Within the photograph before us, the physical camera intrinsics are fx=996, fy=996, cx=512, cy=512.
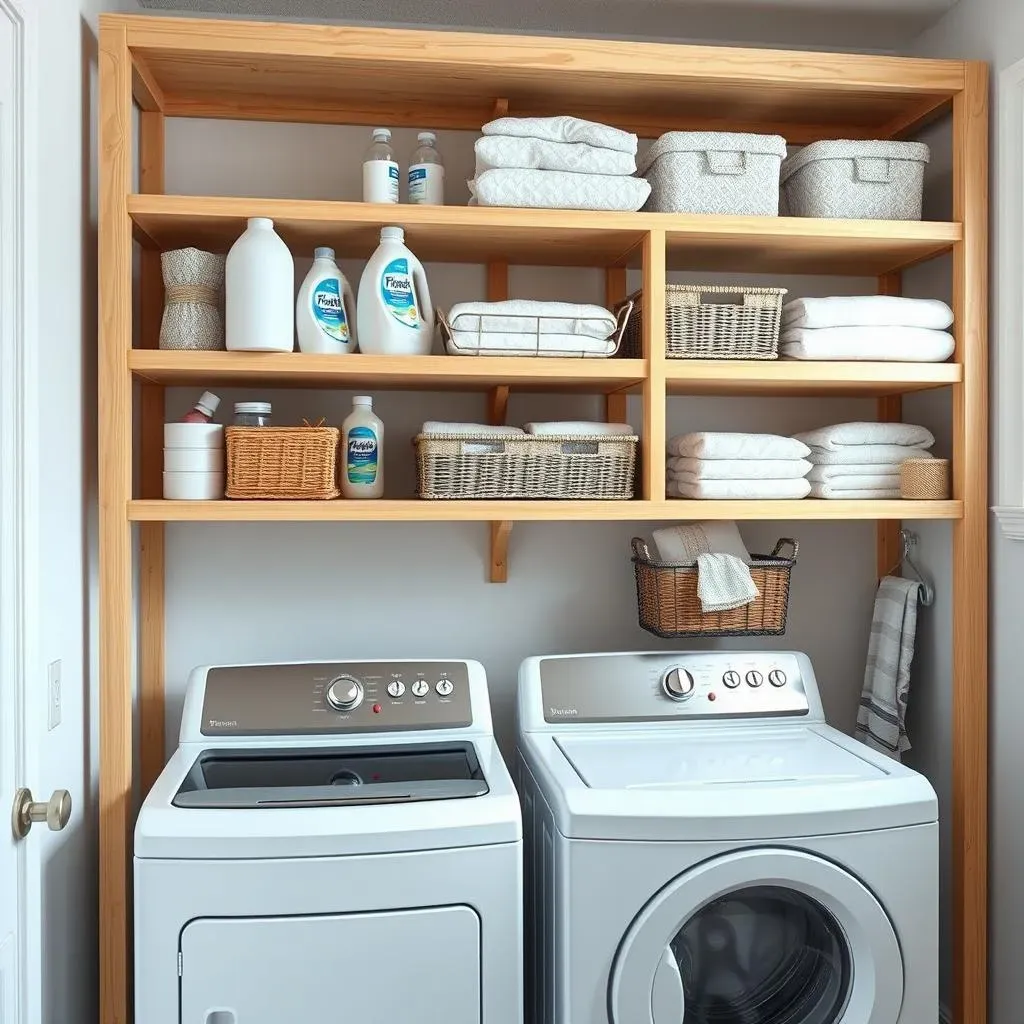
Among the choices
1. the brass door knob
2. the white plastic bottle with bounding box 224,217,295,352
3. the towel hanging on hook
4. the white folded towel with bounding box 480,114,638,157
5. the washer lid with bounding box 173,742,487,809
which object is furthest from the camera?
the towel hanging on hook

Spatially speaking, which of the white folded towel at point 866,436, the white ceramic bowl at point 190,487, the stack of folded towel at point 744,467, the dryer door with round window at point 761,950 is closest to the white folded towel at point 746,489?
the stack of folded towel at point 744,467

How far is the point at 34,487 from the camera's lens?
1.49 meters

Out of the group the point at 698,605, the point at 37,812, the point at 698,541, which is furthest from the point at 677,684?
the point at 37,812

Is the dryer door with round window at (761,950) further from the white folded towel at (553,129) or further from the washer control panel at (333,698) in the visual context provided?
the white folded towel at (553,129)

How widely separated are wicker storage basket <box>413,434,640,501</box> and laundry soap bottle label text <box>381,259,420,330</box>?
240 mm

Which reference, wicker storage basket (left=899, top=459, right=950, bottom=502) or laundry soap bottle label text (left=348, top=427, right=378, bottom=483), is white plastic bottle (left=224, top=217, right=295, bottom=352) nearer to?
laundry soap bottle label text (left=348, top=427, right=378, bottom=483)

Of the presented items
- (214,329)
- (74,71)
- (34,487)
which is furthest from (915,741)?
(74,71)

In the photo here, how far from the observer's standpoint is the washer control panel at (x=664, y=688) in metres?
2.16

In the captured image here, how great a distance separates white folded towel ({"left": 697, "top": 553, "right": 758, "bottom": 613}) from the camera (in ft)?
6.98

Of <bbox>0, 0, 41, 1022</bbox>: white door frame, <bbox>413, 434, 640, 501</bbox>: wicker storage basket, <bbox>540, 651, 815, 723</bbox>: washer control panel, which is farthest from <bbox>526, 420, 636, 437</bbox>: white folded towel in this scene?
<bbox>0, 0, 41, 1022</bbox>: white door frame

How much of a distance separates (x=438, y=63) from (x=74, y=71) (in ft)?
2.25

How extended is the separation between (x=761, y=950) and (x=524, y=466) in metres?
1.03

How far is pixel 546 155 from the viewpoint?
201cm

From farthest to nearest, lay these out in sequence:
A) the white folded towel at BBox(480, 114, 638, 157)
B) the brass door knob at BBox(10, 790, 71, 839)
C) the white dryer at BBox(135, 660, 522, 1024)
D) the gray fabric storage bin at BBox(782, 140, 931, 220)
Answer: the gray fabric storage bin at BBox(782, 140, 931, 220), the white folded towel at BBox(480, 114, 638, 157), the white dryer at BBox(135, 660, 522, 1024), the brass door knob at BBox(10, 790, 71, 839)
